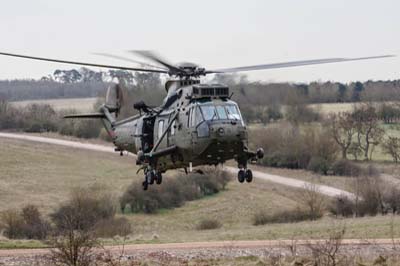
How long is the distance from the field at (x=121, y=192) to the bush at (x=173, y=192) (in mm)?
698

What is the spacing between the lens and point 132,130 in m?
26.0

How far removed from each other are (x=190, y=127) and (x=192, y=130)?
0.51 ft

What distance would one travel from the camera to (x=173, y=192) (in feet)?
183


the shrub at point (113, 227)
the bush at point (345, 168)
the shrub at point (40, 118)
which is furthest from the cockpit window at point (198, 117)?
the shrub at point (40, 118)

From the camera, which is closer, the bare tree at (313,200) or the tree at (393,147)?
the bare tree at (313,200)

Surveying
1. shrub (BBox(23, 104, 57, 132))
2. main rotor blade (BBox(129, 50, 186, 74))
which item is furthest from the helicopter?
shrub (BBox(23, 104, 57, 132))

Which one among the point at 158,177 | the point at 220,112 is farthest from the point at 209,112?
the point at 158,177

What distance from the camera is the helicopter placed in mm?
22000

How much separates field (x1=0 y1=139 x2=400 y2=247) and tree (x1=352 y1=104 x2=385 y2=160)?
22.7 ft

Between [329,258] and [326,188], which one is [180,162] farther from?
[326,188]

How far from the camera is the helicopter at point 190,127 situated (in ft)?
72.2

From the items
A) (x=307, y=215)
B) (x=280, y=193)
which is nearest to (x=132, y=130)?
(x=307, y=215)

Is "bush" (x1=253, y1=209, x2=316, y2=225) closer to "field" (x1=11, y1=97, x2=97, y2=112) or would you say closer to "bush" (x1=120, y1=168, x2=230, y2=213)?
"bush" (x1=120, y1=168, x2=230, y2=213)

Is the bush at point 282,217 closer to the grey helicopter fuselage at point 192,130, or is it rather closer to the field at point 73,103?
the field at point 73,103
